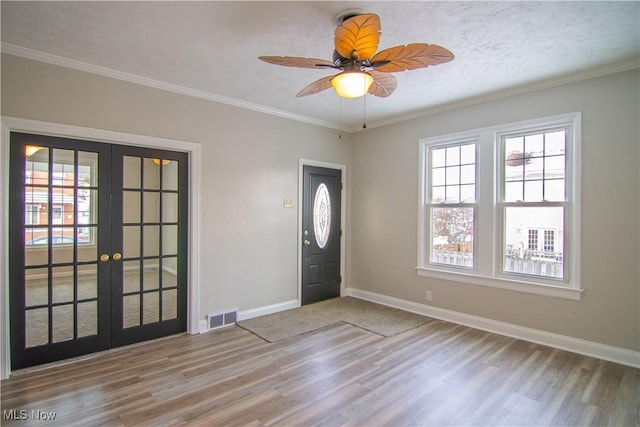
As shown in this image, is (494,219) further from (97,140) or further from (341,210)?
(97,140)

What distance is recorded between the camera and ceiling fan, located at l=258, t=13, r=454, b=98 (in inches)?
79.5

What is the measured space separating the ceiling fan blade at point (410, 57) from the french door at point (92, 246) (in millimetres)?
2586

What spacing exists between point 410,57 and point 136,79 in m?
2.83

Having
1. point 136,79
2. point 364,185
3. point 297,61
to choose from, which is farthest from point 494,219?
point 136,79

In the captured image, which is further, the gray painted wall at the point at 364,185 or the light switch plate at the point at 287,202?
the light switch plate at the point at 287,202

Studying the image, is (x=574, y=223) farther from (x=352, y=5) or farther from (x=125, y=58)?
(x=125, y=58)

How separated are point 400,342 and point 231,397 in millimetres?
1913

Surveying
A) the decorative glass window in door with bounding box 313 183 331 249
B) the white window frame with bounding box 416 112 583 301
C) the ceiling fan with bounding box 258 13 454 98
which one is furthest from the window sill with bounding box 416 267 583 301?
the ceiling fan with bounding box 258 13 454 98

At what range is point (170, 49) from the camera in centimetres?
293

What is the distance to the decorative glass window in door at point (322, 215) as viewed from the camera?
5.27 meters

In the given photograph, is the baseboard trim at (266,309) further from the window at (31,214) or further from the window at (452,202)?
the window at (31,214)

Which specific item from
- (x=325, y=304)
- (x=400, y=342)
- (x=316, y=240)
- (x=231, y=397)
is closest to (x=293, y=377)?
(x=231, y=397)

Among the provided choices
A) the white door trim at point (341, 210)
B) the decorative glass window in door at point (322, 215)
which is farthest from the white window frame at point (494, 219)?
the decorative glass window in door at point (322, 215)

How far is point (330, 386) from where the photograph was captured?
2791mm
